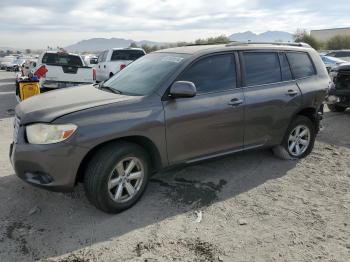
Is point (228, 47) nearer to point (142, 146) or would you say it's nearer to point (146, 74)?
point (146, 74)

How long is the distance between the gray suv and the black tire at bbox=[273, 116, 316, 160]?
0.02m

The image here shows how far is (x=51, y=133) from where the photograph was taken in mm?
3586

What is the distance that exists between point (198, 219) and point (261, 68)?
232 centimetres

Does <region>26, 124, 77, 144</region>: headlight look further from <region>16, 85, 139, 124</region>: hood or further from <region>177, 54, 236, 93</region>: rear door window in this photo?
<region>177, 54, 236, 93</region>: rear door window

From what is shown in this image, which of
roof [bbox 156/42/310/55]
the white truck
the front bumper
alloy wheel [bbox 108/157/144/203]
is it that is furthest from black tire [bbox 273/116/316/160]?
the white truck

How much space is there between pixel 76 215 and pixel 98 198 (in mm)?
396

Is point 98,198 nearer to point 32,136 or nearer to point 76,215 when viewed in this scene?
point 76,215

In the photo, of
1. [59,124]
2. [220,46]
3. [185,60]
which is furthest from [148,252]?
[220,46]

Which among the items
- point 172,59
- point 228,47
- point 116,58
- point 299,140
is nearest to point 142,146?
point 172,59

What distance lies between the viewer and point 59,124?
11.7 ft

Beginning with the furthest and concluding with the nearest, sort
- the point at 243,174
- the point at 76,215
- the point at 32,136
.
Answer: the point at 243,174
the point at 76,215
the point at 32,136

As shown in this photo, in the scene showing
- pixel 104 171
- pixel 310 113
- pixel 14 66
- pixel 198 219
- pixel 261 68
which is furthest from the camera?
pixel 14 66

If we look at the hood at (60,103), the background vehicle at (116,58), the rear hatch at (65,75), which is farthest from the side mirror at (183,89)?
the background vehicle at (116,58)

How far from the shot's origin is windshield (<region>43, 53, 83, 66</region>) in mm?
12617
